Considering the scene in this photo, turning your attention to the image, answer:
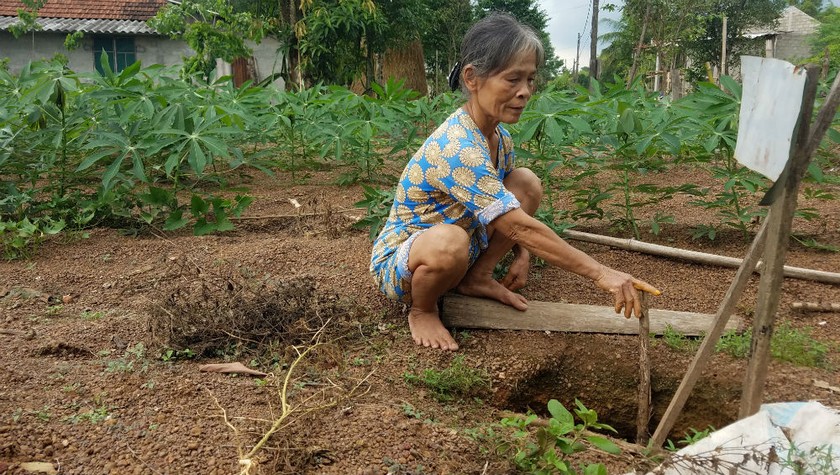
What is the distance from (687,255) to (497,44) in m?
1.50

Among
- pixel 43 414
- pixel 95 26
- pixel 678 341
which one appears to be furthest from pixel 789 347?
pixel 95 26

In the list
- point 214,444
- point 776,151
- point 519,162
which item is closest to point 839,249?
point 519,162

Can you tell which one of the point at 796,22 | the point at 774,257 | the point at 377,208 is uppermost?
the point at 796,22

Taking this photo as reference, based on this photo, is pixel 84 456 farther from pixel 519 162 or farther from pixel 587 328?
pixel 519 162

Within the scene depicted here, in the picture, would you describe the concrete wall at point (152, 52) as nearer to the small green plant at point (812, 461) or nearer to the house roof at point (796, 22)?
the small green plant at point (812, 461)

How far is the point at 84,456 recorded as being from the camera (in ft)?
5.52

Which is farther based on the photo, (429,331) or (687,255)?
(687,255)

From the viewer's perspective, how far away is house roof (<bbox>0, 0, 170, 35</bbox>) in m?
14.8

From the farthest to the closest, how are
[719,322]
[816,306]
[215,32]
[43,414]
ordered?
1. [215,32]
2. [816,306]
3. [43,414]
4. [719,322]

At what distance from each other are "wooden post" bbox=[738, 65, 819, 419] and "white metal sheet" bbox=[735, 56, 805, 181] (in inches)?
0.9

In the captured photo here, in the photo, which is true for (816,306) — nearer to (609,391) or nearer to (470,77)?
(609,391)

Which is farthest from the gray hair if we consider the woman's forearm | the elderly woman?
the woman's forearm

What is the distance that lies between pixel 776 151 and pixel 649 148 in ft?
6.76

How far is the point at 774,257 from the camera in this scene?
4.74ft
